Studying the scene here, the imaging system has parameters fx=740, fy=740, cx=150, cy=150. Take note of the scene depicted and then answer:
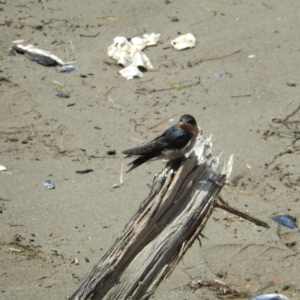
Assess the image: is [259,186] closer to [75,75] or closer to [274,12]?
[75,75]

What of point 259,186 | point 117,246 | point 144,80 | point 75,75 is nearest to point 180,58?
point 144,80

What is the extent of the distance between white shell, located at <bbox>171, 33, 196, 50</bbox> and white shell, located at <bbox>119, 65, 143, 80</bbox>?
556 millimetres

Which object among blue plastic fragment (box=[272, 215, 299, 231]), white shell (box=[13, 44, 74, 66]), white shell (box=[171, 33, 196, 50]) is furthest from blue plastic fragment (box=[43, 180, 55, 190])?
white shell (box=[171, 33, 196, 50])

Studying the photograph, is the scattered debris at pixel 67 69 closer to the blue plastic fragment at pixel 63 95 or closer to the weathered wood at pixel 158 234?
the blue plastic fragment at pixel 63 95

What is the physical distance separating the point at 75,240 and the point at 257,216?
1283 millimetres

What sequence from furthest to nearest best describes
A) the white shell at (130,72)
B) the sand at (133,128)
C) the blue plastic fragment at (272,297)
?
the white shell at (130,72) → the sand at (133,128) → the blue plastic fragment at (272,297)

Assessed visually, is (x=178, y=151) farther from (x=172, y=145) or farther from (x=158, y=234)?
(x=158, y=234)

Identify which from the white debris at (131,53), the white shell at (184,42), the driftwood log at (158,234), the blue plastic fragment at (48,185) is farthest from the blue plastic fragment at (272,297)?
the white shell at (184,42)

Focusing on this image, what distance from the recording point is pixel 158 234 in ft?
11.9

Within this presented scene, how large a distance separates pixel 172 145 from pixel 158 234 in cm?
65

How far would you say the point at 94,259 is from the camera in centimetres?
471

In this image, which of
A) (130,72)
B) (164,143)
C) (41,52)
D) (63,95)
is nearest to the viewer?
(164,143)

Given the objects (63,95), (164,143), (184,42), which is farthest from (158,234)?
(184,42)

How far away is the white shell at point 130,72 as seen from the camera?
6684mm
